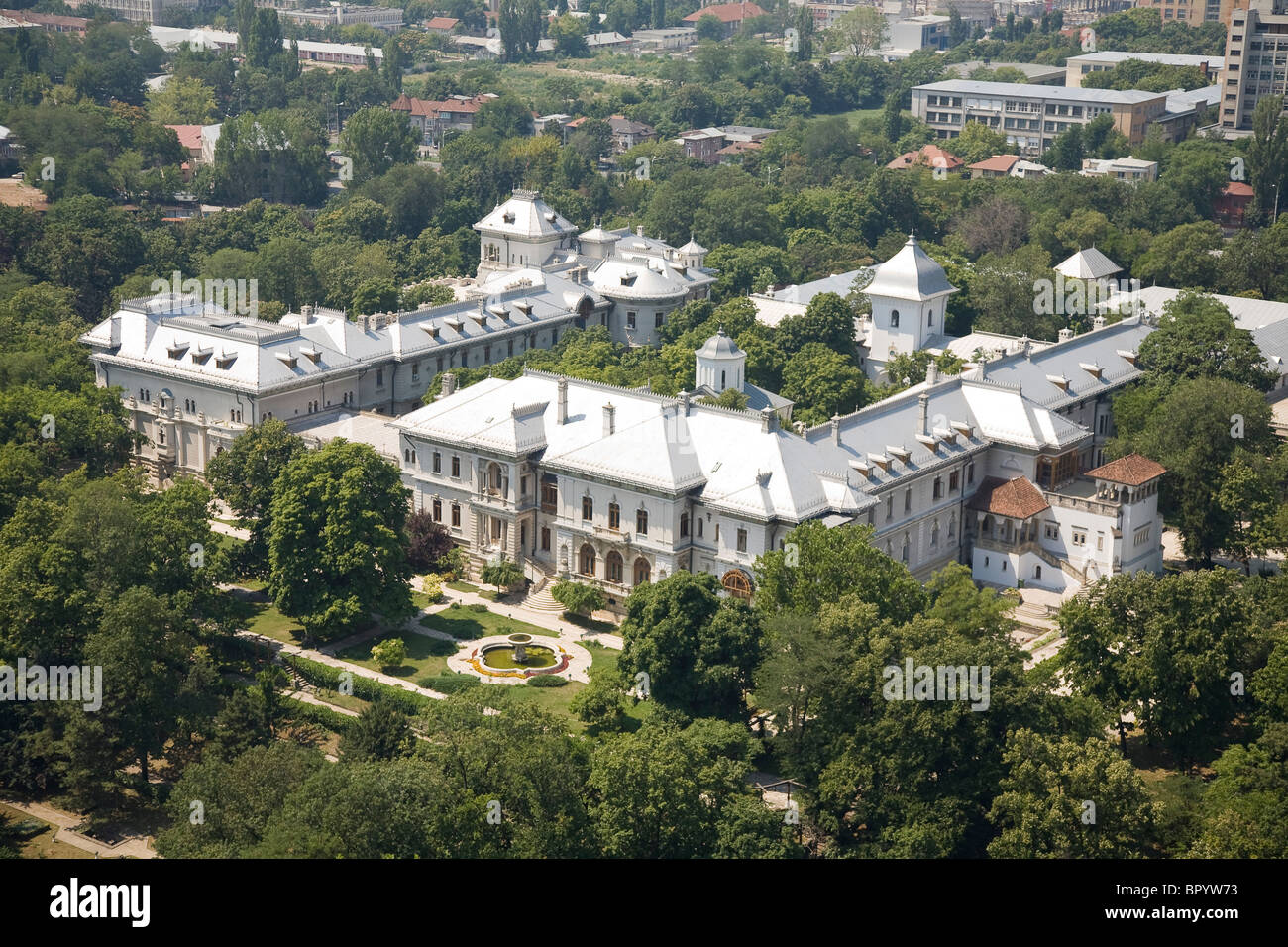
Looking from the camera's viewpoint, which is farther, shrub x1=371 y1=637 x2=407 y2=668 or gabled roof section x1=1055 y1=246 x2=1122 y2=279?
gabled roof section x1=1055 y1=246 x2=1122 y2=279

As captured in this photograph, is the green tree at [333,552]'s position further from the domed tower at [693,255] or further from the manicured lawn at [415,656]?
the domed tower at [693,255]

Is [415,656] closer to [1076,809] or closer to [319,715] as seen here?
[319,715]

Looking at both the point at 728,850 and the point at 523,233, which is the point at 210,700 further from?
the point at 523,233

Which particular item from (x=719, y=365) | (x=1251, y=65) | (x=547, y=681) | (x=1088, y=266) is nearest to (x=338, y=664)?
(x=547, y=681)

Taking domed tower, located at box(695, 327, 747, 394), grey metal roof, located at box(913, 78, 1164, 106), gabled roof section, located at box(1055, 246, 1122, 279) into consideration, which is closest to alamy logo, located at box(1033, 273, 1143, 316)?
gabled roof section, located at box(1055, 246, 1122, 279)

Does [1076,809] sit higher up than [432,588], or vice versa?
[1076,809]
